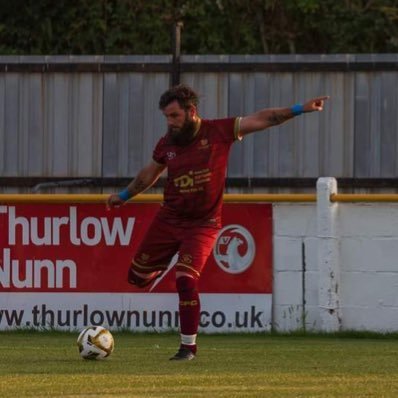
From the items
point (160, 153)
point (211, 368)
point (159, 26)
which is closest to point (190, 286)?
point (211, 368)

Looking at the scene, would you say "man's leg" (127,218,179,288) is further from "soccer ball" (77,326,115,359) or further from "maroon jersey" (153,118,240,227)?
"soccer ball" (77,326,115,359)

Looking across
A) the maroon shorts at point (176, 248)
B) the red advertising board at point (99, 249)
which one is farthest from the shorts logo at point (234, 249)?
the maroon shorts at point (176, 248)

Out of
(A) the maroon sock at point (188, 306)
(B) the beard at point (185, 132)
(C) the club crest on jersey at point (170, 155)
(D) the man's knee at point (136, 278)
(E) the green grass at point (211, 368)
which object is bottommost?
(E) the green grass at point (211, 368)

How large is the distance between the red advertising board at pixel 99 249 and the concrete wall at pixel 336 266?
0.18 m

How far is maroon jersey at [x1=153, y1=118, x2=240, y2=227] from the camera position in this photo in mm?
9883

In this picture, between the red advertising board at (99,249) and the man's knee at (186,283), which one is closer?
the man's knee at (186,283)

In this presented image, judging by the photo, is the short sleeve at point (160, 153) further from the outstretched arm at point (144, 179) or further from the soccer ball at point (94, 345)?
the soccer ball at point (94, 345)

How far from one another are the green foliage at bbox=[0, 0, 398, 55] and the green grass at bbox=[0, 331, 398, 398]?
1050 centimetres

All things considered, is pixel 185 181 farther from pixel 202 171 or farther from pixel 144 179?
pixel 144 179

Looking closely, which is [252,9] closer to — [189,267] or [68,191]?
[68,191]

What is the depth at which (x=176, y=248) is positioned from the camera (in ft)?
33.4

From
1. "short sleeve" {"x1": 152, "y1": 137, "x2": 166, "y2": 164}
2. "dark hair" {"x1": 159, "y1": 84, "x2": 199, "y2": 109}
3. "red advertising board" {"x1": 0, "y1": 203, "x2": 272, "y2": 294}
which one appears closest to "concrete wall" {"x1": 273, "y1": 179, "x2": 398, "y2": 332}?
"red advertising board" {"x1": 0, "y1": 203, "x2": 272, "y2": 294}

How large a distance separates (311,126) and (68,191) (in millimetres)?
3249

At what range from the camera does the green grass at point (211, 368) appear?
7.67 meters
